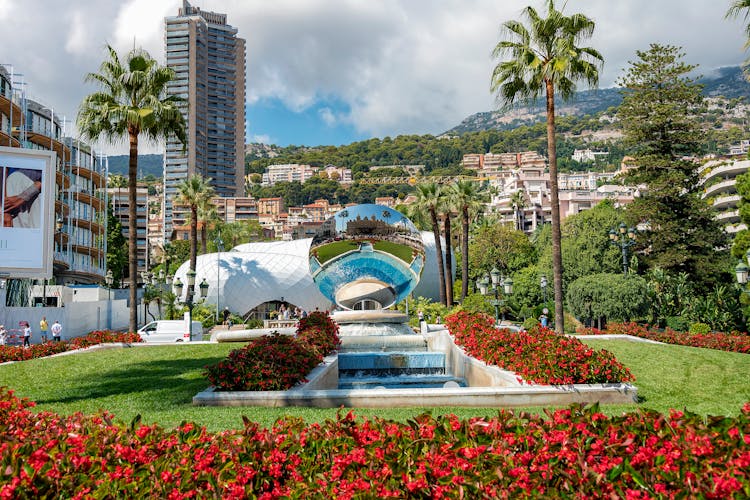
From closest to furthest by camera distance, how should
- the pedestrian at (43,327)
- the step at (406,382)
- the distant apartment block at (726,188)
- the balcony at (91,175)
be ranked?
the step at (406,382) < the pedestrian at (43,327) < the balcony at (91,175) < the distant apartment block at (726,188)

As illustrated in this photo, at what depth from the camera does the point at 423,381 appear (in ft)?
50.2

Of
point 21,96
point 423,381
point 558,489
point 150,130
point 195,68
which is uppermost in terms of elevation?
point 195,68

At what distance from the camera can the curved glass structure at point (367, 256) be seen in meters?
29.6

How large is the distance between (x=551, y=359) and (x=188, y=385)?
7180 millimetres

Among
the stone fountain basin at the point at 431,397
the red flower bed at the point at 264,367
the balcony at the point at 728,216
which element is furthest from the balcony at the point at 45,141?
the balcony at the point at 728,216

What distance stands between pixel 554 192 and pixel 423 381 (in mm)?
8432

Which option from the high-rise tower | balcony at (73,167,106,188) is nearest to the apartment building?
balcony at (73,167,106,188)

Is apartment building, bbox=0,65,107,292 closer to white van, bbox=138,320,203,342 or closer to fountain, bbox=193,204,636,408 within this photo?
white van, bbox=138,320,203,342

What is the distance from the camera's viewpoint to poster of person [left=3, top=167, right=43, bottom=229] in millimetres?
11805

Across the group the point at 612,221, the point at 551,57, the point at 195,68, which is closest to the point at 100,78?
the point at 551,57

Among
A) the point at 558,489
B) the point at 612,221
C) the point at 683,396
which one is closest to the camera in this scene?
the point at 558,489

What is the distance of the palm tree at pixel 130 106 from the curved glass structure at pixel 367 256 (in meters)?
10.4

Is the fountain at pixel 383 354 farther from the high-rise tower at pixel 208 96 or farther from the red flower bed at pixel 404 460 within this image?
the high-rise tower at pixel 208 96

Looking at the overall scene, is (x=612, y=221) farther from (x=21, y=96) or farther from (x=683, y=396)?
(x=21, y=96)
